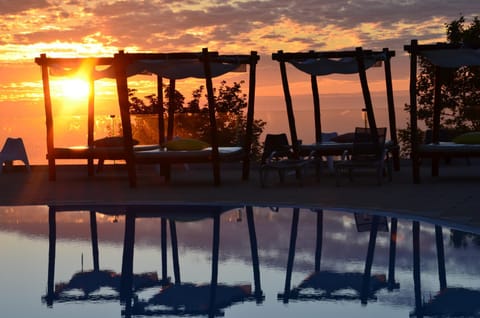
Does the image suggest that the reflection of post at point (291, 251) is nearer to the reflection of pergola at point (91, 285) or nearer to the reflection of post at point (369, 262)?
the reflection of post at point (369, 262)

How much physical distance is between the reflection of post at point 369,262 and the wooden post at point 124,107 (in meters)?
5.63

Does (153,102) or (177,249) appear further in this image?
(153,102)

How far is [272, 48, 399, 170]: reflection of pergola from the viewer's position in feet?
47.8

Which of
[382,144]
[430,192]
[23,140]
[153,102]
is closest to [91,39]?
[23,140]

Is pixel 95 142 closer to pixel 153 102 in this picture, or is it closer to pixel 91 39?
pixel 91 39

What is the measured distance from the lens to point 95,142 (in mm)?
15570

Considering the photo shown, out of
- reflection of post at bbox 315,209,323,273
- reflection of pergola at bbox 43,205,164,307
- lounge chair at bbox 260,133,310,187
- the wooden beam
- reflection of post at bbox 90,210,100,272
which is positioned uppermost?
the wooden beam

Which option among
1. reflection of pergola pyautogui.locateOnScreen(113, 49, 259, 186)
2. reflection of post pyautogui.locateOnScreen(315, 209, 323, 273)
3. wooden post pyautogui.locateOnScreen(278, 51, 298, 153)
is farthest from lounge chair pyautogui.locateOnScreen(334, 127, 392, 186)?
reflection of post pyautogui.locateOnScreen(315, 209, 323, 273)

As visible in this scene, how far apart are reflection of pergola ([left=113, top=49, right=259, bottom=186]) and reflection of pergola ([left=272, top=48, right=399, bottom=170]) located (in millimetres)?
715

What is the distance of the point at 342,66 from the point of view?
15656 mm

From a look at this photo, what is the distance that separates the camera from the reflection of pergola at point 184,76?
45.9ft

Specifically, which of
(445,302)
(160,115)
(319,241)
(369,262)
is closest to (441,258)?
(369,262)

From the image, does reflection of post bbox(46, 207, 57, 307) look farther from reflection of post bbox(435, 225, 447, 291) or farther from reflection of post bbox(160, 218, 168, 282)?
reflection of post bbox(435, 225, 447, 291)

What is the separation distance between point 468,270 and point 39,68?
452 inches
